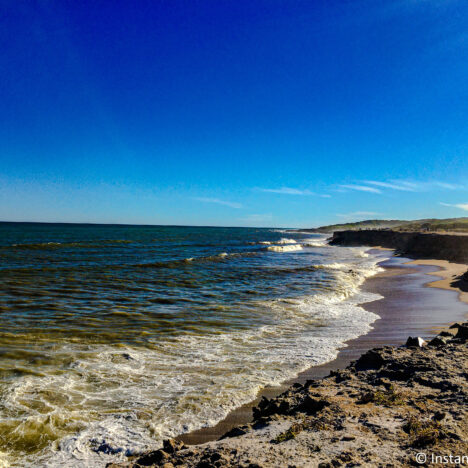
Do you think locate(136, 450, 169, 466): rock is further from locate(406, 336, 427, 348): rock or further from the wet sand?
locate(406, 336, 427, 348): rock

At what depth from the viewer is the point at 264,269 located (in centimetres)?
2517

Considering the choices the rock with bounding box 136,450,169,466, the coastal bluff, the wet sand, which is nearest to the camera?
the rock with bounding box 136,450,169,466

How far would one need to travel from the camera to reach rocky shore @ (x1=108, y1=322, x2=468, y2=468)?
3.45m

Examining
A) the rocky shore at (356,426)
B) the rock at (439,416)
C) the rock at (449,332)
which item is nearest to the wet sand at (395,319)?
the rock at (449,332)

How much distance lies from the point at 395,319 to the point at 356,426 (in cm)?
844

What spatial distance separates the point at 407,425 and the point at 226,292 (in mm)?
12270

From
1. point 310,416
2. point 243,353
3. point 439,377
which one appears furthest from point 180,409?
point 439,377

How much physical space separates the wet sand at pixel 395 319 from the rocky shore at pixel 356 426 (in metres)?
0.59

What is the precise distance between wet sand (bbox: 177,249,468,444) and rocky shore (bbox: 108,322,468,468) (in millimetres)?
590

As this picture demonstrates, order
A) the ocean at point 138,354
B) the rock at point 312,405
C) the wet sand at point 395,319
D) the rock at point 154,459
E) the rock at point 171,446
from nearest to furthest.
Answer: the rock at point 154,459, the rock at point 171,446, the rock at point 312,405, the ocean at point 138,354, the wet sand at point 395,319

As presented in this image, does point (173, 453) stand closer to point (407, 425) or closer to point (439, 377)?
point (407, 425)

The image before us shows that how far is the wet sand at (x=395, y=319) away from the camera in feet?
17.4

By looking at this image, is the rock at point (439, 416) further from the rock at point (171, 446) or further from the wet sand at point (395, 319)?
the rock at point (171, 446)

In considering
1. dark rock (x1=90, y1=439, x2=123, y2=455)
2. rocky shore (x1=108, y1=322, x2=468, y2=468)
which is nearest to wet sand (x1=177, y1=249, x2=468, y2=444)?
rocky shore (x1=108, y1=322, x2=468, y2=468)
